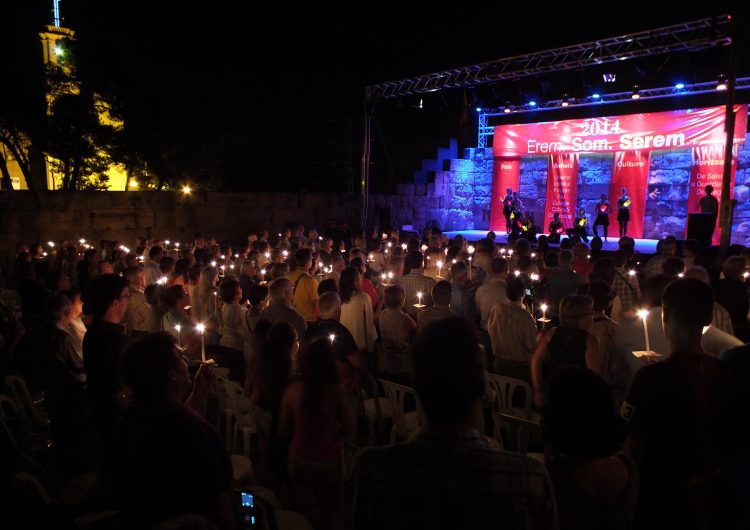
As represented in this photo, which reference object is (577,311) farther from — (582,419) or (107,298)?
(107,298)

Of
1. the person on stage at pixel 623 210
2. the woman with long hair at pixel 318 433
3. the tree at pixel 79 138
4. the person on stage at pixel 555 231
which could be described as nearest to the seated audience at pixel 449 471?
the woman with long hair at pixel 318 433

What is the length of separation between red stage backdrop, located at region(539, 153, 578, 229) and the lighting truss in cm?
171

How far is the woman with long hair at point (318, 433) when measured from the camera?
9.16 ft

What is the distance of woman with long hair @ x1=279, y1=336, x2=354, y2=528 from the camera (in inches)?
110

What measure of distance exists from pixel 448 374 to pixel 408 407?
3807 millimetres

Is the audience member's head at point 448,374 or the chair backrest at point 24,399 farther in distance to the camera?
the chair backrest at point 24,399

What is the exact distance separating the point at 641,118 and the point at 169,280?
1401 cm

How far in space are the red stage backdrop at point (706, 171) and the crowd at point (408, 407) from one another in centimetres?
1080

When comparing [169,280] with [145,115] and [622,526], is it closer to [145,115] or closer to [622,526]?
[622,526]

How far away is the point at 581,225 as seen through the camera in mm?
16312

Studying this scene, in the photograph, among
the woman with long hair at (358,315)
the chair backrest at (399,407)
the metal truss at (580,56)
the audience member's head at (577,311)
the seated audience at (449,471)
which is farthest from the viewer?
the metal truss at (580,56)

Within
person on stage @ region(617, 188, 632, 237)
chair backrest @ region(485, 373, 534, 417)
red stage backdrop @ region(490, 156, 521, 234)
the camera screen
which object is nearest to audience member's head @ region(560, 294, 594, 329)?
chair backrest @ region(485, 373, 534, 417)

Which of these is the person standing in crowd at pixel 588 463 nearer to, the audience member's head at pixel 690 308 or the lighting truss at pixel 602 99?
the audience member's head at pixel 690 308

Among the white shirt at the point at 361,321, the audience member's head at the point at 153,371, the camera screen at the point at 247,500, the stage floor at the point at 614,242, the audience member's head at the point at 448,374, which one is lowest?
the camera screen at the point at 247,500
